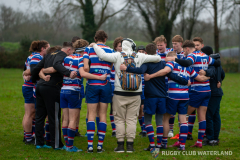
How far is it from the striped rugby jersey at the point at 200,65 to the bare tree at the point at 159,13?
23.5 m

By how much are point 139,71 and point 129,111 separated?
0.83 metres

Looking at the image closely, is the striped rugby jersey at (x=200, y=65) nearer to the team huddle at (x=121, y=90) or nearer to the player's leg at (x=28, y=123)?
the team huddle at (x=121, y=90)

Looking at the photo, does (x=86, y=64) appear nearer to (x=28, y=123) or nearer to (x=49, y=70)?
(x=49, y=70)

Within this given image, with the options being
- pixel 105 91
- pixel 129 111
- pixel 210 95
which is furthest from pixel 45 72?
pixel 210 95

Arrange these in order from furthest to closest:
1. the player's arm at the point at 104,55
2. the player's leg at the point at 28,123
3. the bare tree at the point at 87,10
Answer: the bare tree at the point at 87,10
the player's leg at the point at 28,123
the player's arm at the point at 104,55

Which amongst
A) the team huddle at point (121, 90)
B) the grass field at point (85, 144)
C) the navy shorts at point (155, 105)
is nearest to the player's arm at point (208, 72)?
the team huddle at point (121, 90)

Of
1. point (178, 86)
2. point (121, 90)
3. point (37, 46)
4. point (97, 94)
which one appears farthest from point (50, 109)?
point (178, 86)

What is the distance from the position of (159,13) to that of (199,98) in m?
24.5

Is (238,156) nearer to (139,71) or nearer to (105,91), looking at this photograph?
(139,71)

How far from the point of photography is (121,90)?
15.6ft

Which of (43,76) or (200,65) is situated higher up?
(200,65)

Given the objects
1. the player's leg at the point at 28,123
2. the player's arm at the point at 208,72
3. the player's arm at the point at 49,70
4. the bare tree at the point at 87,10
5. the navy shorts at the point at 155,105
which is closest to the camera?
the navy shorts at the point at 155,105

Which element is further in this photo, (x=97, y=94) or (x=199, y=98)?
(x=199, y=98)

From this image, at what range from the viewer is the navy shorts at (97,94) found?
476cm
